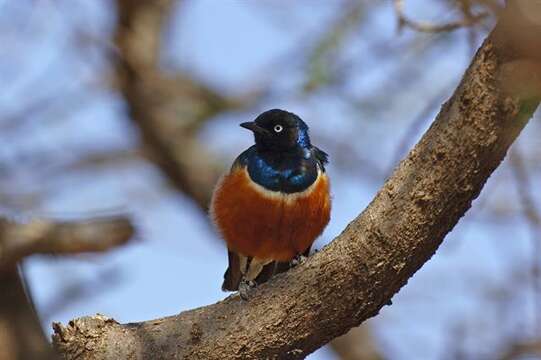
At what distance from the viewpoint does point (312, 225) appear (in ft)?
17.7

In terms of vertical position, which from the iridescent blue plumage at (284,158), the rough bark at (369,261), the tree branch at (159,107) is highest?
the tree branch at (159,107)

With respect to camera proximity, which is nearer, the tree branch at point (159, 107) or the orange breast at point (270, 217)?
the orange breast at point (270, 217)

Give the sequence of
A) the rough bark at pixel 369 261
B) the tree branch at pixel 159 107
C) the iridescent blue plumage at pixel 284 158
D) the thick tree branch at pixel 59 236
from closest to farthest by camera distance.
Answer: the rough bark at pixel 369 261, the thick tree branch at pixel 59 236, the iridescent blue plumage at pixel 284 158, the tree branch at pixel 159 107

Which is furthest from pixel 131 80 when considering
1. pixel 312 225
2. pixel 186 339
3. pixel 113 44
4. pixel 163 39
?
pixel 186 339

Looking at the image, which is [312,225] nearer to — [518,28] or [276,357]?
[276,357]

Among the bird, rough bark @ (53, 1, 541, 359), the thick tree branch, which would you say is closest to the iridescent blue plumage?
the bird

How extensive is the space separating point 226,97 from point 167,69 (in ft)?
2.18

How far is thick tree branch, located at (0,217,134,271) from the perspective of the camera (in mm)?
4586

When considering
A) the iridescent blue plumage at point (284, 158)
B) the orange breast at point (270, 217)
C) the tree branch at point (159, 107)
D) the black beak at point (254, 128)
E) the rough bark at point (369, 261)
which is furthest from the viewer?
the tree branch at point (159, 107)

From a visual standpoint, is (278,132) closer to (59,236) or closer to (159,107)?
(59,236)

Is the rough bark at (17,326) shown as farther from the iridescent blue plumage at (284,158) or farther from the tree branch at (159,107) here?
the tree branch at (159,107)

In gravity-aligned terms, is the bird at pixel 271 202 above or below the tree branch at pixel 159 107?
below

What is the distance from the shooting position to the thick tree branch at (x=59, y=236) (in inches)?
181

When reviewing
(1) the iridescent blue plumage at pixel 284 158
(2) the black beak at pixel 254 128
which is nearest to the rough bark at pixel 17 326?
(1) the iridescent blue plumage at pixel 284 158
